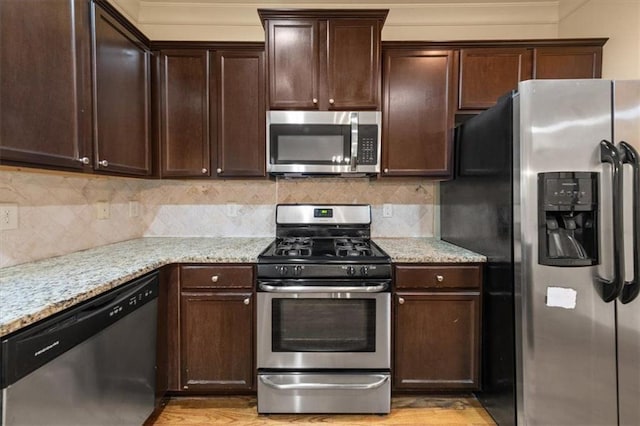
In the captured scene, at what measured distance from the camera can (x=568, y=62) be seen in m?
2.17

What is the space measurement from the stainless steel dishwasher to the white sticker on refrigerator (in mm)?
1973

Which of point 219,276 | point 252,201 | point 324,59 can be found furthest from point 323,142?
point 219,276

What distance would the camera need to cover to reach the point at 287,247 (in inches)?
86.1

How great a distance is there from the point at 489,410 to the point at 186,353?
1813mm

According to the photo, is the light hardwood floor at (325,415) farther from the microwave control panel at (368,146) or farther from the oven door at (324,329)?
the microwave control panel at (368,146)

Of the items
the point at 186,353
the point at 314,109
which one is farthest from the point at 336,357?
the point at 314,109

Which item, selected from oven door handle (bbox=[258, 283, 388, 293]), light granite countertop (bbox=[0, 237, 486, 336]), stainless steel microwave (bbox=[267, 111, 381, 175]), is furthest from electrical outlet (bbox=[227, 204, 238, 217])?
oven door handle (bbox=[258, 283, 388, 293])

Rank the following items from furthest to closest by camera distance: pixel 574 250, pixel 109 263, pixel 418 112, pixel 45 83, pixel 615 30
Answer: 1. pixel 418 112
2. pixel 615 30
3. pixel 109 263
4. pixel 574 250
5. pixel 45 83

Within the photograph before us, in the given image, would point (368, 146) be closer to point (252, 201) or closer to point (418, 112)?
point (418, 112)

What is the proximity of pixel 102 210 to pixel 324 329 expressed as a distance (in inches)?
66.4

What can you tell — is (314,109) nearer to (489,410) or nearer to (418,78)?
(418,78)

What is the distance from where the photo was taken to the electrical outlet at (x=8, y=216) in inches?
59.8

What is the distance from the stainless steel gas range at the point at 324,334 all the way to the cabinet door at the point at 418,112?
0.80 meters

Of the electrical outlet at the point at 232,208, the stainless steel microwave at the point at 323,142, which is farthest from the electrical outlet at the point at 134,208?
the stainless steel microwave at the point at 323,142
